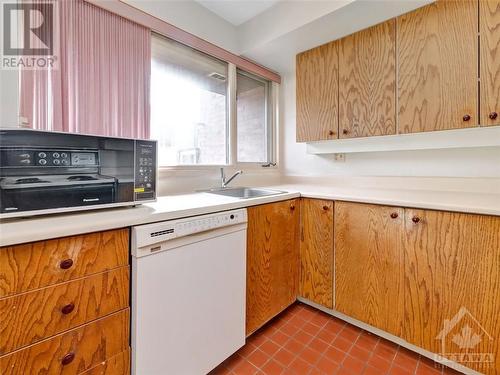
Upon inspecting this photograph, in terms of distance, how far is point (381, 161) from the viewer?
196cm

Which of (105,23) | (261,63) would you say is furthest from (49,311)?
(261,63)

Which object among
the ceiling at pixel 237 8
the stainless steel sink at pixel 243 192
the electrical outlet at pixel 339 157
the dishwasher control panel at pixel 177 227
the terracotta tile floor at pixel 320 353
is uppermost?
the ceiling at pixel 237 8

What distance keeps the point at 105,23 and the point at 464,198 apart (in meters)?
2.27

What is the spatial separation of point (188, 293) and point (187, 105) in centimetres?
139

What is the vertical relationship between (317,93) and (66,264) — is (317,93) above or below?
above

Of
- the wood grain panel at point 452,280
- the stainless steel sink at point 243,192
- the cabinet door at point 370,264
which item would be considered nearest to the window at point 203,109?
the stainless steel sink at point 243,192

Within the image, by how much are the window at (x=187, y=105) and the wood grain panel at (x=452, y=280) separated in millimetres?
1525

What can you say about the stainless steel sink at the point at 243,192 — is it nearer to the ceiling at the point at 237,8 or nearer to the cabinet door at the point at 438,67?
the cabinet door at the point at 438,67

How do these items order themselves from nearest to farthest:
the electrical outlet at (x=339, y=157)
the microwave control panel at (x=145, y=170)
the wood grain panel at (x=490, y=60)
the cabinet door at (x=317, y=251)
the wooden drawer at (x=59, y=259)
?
1. the wooden drawer at (x=59, y=259)
2. the microwave control panel at (x=145, y=170)
3. the wood grain panel at (x=490, y=60)
4. the cabinet door at (x=317, y=251)
5. the electrical outlet at (x=339, y=157)

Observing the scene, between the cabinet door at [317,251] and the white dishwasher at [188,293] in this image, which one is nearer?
the white dishwasher at [188,293]

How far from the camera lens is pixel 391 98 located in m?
1.62

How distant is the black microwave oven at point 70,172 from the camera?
2.54 ft

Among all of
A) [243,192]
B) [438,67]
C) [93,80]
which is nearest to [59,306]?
[93,80]

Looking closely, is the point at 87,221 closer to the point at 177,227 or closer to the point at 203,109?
the point at 177,227
